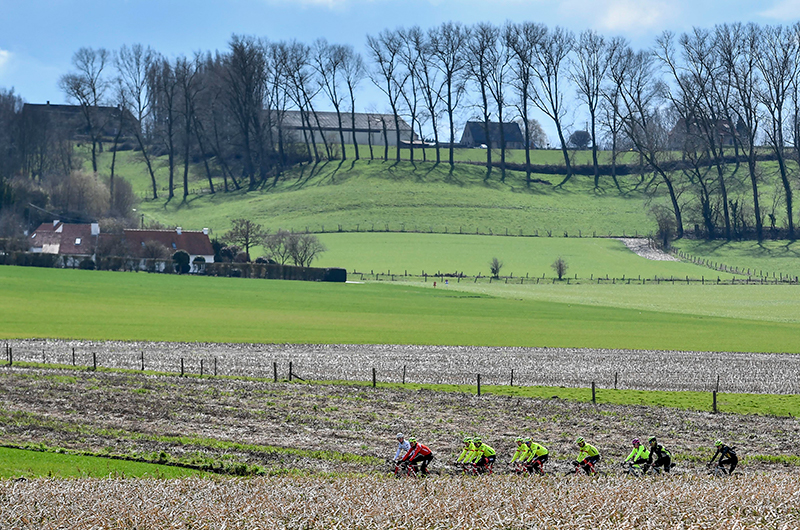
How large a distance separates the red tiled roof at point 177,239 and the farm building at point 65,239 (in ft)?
13.5

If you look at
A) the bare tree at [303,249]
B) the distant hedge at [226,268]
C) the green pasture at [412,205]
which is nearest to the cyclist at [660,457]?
the distant hedge at [226,268]

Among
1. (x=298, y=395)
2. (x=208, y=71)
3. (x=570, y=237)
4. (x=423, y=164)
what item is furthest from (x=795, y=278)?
(x=208, y=71)

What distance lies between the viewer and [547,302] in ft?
252

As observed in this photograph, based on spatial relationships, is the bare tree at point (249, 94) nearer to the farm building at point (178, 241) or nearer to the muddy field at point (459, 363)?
the farm building at point (178, 241)

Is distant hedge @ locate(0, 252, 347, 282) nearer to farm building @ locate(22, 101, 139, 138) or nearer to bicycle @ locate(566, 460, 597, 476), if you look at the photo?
farm building @ locate(22, 101, 139, 138)

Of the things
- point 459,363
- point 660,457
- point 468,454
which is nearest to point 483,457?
point 468,454

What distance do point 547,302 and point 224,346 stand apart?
1435 inches

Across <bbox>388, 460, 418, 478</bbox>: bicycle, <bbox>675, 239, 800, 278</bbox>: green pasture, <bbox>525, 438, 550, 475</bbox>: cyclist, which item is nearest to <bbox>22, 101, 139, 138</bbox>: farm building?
<bbox>675, 239, 800, 278</bbox>: green pasture

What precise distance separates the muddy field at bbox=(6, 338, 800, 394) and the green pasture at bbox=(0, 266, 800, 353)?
305cm

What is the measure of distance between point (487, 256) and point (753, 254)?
121 ft

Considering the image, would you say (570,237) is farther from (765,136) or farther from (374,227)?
(765,136)

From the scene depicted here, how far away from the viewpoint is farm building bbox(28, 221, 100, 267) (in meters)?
97.9

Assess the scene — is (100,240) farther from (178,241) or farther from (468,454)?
(468,454)

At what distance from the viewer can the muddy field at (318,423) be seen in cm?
2459
